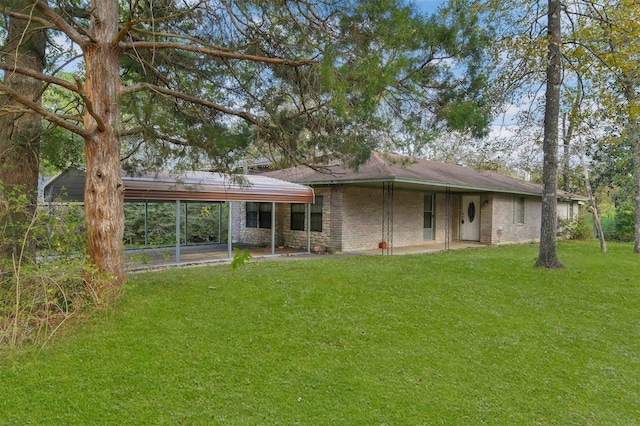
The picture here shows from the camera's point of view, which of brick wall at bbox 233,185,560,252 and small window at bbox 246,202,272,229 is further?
small window at bbox 246,202,272,229

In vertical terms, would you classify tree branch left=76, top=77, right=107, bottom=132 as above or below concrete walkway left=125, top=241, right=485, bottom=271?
above

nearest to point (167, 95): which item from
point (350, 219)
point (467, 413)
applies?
point (467, 413)

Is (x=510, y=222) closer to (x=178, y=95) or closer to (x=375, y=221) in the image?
(x=375, y=221)

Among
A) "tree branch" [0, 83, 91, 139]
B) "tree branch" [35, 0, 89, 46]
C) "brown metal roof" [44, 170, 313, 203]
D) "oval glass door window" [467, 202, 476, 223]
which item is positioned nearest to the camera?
"tree branch" [0, 83, 91, 139]

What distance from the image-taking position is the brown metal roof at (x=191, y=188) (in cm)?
889

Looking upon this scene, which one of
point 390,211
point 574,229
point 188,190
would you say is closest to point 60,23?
point 188,190

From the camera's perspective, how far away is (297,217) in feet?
45.4

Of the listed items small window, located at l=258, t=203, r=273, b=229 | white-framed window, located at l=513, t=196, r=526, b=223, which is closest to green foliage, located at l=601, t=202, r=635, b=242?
white-framed window, located at l=513, t=196, r=526, b=223

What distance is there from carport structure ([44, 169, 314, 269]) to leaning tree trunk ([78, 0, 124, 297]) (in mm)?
2587

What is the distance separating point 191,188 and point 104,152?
3.33 metres

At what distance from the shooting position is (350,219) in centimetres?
1269

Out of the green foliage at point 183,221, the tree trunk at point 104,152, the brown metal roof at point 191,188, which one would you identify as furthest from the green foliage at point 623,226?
the tree trunk at point 104,152

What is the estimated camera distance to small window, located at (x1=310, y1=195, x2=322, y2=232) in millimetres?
13039

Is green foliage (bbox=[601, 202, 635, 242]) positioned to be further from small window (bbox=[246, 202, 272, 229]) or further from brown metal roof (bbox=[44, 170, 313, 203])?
small window (bbox=[246, 202, 272, 229])
